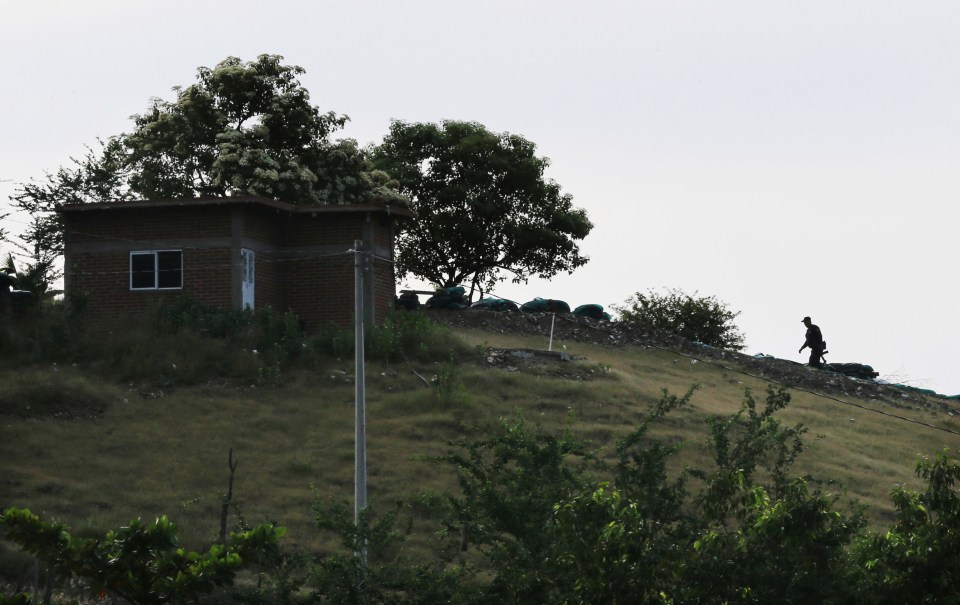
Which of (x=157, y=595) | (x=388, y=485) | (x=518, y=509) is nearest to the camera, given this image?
(x=157, y=595)

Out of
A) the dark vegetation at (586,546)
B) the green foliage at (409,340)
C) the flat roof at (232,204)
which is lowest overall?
the dark vegetation at (586,546)

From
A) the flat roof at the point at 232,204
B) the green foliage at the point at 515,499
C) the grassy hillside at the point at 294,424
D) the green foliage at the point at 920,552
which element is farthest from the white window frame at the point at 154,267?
the green foliage at the point at 920,552

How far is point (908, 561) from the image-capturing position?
45.1ft

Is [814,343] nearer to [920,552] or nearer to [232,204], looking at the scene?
[232,204]

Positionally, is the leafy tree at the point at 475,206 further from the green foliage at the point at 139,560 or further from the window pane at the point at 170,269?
the green foliage at the point at 139,560

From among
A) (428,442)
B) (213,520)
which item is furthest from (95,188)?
(213,520)

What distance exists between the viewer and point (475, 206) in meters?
56.9

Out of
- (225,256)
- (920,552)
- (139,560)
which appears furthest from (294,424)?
(920,552)

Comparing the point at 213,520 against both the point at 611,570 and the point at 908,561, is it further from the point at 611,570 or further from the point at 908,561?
the point at 908,561

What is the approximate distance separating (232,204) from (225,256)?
1.44 meters

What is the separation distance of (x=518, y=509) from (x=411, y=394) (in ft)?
43.6

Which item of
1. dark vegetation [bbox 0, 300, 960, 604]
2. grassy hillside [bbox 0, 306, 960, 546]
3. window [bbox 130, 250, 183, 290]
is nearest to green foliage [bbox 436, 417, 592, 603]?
dark vegetation [bbox 0, 300, 960, 604]

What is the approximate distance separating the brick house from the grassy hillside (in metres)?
2.22

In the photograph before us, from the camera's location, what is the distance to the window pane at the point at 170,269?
37281 mm
